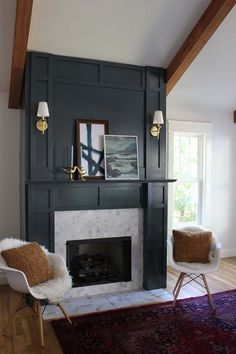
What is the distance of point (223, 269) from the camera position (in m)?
4.73

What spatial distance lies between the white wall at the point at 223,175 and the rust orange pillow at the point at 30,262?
3232 millimetres

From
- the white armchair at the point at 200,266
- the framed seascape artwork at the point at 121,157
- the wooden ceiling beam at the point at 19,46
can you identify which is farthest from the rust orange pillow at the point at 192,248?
the wooden ceiling beam at the point at 19,46

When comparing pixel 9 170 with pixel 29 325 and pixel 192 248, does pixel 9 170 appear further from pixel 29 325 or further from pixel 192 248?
pixel 192 248

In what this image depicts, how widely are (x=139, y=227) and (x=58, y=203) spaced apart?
1.04 m

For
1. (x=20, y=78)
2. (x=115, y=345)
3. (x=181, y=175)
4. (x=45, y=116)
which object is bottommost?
(x=115, y=345)

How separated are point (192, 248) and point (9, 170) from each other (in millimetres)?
2506

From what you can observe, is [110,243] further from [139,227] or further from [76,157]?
[76,157]

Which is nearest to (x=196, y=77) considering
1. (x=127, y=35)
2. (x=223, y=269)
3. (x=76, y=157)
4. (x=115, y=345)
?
(x=127, y=35)

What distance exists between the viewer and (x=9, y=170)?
4273 mm

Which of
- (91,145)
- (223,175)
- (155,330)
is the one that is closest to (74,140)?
(91,145)

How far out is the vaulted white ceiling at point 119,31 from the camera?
310cm

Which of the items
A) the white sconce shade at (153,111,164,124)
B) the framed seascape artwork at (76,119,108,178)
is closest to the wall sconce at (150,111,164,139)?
the white sconce shade at (153,111,164,124)

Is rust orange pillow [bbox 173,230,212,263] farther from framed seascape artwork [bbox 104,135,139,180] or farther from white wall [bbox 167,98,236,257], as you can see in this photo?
white wall [bbox 167,98,236,257]

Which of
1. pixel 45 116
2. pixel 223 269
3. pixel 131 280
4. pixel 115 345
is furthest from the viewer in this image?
pixel 223 269
